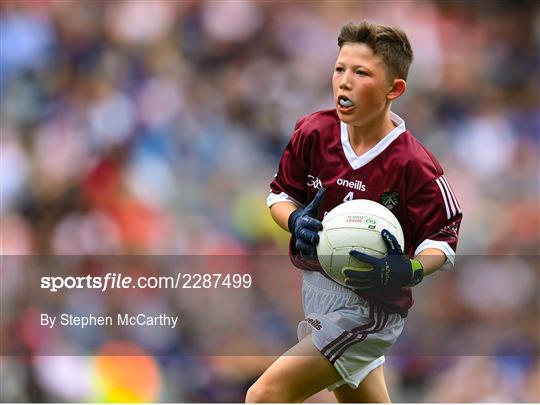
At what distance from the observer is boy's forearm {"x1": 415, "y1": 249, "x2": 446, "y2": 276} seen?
3739 mm

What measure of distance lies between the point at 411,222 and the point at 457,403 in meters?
2.90

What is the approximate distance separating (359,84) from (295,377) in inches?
43.1

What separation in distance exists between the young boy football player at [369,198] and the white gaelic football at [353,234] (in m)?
0.03

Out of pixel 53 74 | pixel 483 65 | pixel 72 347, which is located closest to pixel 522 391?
pixel 483 65

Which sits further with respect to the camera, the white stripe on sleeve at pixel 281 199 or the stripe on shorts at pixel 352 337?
the white stripe on sleeve at pixel 281 199

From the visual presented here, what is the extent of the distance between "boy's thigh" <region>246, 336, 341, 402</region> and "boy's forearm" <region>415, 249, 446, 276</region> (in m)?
0.50

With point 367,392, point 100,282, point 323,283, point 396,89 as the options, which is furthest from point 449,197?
point 100,282

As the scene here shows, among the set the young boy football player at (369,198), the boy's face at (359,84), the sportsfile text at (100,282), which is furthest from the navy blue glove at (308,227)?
the sportsfile text at (100,282)

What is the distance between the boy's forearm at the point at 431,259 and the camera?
3739 millimetres

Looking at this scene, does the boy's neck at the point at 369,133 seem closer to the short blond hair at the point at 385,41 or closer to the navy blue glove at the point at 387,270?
the short blond hair at the point at 385,41

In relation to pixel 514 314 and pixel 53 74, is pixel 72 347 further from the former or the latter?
pixel 514 314

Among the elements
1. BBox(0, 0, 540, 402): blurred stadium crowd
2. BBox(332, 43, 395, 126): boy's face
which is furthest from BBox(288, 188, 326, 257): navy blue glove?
BBox(0, 0, 540, 402): blurred stadium crowd

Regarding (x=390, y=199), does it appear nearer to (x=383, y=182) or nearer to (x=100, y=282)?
(x=383, y=182)

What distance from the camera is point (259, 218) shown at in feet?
22.7
